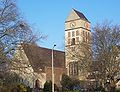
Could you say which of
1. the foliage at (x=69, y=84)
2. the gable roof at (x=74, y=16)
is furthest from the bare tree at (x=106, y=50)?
the gable roof at (x=74, y=16)

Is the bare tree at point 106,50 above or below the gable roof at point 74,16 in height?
below

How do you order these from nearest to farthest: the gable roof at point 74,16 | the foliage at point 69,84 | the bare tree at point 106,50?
the bare tree at point 106,50
the foliage at point 69,84
the gable roof at point 74,16

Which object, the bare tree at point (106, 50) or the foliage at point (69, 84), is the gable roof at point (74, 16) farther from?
the bare tree at point (106, 50)

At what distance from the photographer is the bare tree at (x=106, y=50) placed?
48719 millimetres

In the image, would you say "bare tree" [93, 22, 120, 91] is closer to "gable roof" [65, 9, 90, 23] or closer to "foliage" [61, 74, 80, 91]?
"foliage" [61, 74, 80, 91]

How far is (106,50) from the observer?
48.9 meters

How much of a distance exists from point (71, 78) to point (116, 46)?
102 ft

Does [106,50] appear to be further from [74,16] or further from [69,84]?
[74,16]

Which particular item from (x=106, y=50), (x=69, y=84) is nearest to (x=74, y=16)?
(x=69, y=84)

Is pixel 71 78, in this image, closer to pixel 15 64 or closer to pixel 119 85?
pixel 119 85

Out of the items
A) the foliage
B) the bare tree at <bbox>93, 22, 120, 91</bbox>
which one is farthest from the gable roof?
the bare tree at <bbox>93, 22, 120, 91</bbox>

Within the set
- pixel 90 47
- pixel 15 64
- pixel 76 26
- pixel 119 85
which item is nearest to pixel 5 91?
pixel 15 64

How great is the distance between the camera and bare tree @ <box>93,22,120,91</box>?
Result: 48.7 m

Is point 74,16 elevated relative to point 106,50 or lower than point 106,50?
elevated
